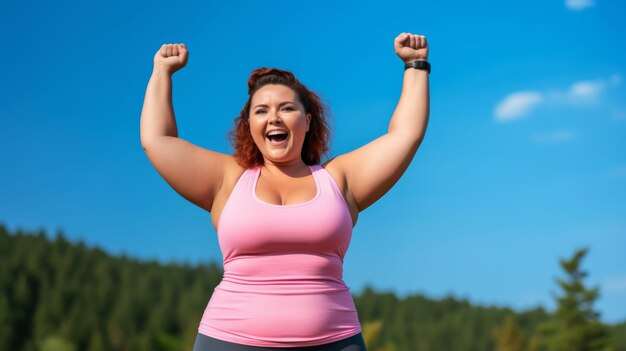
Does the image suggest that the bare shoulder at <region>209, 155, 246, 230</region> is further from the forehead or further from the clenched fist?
the clenched fist

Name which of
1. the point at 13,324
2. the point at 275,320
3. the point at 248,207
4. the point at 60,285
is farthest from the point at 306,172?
the point at 60,285

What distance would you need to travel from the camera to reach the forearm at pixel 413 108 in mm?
3516

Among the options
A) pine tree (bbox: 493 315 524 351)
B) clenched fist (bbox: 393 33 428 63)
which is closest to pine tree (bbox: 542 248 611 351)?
pine tree (bbox: 493 315 524 351)

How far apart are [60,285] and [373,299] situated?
37033 millimetres

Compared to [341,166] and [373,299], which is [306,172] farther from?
[373,299]

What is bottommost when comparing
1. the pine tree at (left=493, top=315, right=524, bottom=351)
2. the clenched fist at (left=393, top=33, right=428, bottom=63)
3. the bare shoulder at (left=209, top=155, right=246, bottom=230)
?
the bare shoulder at (left=209, top=155, right=246, bottom=230)

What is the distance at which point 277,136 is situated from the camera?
3.35 metres

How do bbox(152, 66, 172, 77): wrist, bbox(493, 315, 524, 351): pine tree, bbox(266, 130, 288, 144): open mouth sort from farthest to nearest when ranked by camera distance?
1. bbox(493, 315, 524, 351): pine tree
2. bbox(152, 66, 172, 77): wrist
3. bbox(266, 130, 288, 144): open mouth

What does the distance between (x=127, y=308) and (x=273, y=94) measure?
9088 centimetres

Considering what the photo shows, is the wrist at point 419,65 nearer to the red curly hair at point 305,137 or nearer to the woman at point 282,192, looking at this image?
the woman at point 282,192

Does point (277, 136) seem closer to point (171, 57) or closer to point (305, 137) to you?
point (305, 137)

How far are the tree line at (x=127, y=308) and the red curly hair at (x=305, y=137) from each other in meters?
63.7

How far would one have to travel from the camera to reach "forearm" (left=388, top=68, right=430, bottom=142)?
11.5 feet

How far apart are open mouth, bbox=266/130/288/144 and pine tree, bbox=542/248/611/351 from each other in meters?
33.5
